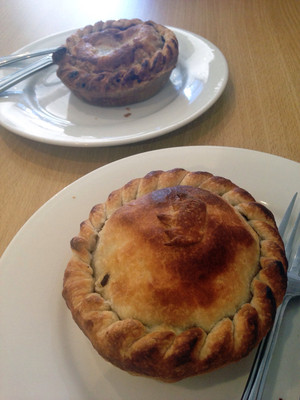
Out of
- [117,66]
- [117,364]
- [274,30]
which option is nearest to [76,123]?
[117,66]

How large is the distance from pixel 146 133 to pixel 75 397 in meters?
0.90

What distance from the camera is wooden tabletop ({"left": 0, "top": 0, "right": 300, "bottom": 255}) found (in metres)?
1.30

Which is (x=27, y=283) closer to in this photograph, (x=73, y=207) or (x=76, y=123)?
(x=73, y=207)

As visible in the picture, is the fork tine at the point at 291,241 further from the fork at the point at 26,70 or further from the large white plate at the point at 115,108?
the fork at the point at 26,70

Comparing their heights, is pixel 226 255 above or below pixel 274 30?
above

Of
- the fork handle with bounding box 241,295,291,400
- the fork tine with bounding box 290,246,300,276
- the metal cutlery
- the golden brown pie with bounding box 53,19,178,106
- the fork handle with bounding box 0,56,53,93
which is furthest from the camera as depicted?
the metal cutlery

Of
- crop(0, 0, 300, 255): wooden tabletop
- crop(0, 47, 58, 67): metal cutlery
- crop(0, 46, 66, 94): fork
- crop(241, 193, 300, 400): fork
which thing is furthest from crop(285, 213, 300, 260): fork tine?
crop(0, 47, 58, 67): metal cutlery

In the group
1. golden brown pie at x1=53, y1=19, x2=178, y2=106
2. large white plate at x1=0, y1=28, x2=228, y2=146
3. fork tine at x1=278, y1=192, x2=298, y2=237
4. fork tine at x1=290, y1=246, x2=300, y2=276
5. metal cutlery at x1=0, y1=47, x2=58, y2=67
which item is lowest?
fork tine at x1=290, y1=246, x2=300, y2=276

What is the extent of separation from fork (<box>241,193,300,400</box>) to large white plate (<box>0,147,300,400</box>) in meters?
0.03

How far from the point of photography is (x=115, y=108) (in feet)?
5.03

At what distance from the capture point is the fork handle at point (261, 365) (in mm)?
657

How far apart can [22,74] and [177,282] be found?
1421 mm

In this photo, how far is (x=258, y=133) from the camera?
1.38 meters

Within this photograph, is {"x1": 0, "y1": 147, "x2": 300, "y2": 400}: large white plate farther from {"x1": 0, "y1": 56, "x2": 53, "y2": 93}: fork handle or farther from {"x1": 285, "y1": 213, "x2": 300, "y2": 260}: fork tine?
{"x1": 0, "y1": 56, "x2": 53, "y2": 93}: fork handle
